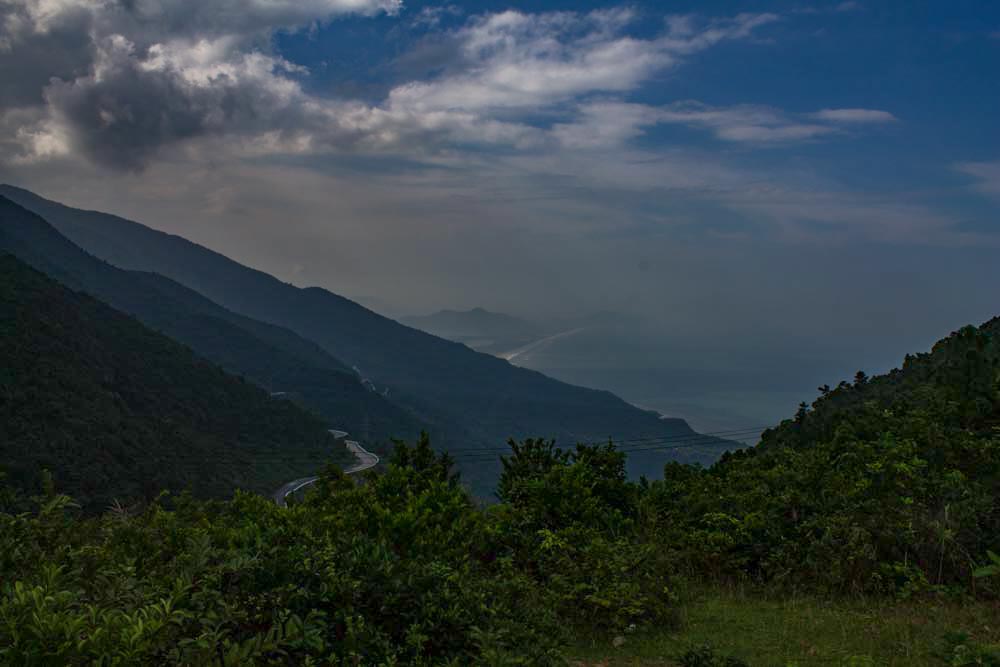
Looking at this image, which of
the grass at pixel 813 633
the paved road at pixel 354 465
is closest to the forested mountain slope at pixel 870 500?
the grass at pixel 813 633

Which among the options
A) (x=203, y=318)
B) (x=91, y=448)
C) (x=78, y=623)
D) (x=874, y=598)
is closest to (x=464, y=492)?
(x=874, y=598)

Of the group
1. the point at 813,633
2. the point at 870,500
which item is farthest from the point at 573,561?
the point at 870,500

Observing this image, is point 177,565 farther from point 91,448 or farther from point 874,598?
point 91,448

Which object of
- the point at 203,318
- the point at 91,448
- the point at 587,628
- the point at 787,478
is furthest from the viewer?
the point at 203,318

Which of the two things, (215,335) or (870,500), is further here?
(215,335)

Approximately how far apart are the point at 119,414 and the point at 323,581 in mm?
65781

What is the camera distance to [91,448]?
50.6 metres

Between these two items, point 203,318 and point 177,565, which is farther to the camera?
point 203,318

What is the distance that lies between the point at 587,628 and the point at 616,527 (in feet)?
7.48

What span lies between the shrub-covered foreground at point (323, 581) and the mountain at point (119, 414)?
32.8 meters

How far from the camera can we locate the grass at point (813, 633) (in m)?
5.58

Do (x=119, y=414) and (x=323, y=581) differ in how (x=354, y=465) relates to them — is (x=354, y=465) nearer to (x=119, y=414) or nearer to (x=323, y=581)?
(x=119, y=414)

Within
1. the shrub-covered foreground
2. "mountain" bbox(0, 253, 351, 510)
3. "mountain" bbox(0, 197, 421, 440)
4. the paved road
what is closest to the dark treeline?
the shrub-covered foreground

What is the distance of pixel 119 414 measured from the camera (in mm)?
60688
